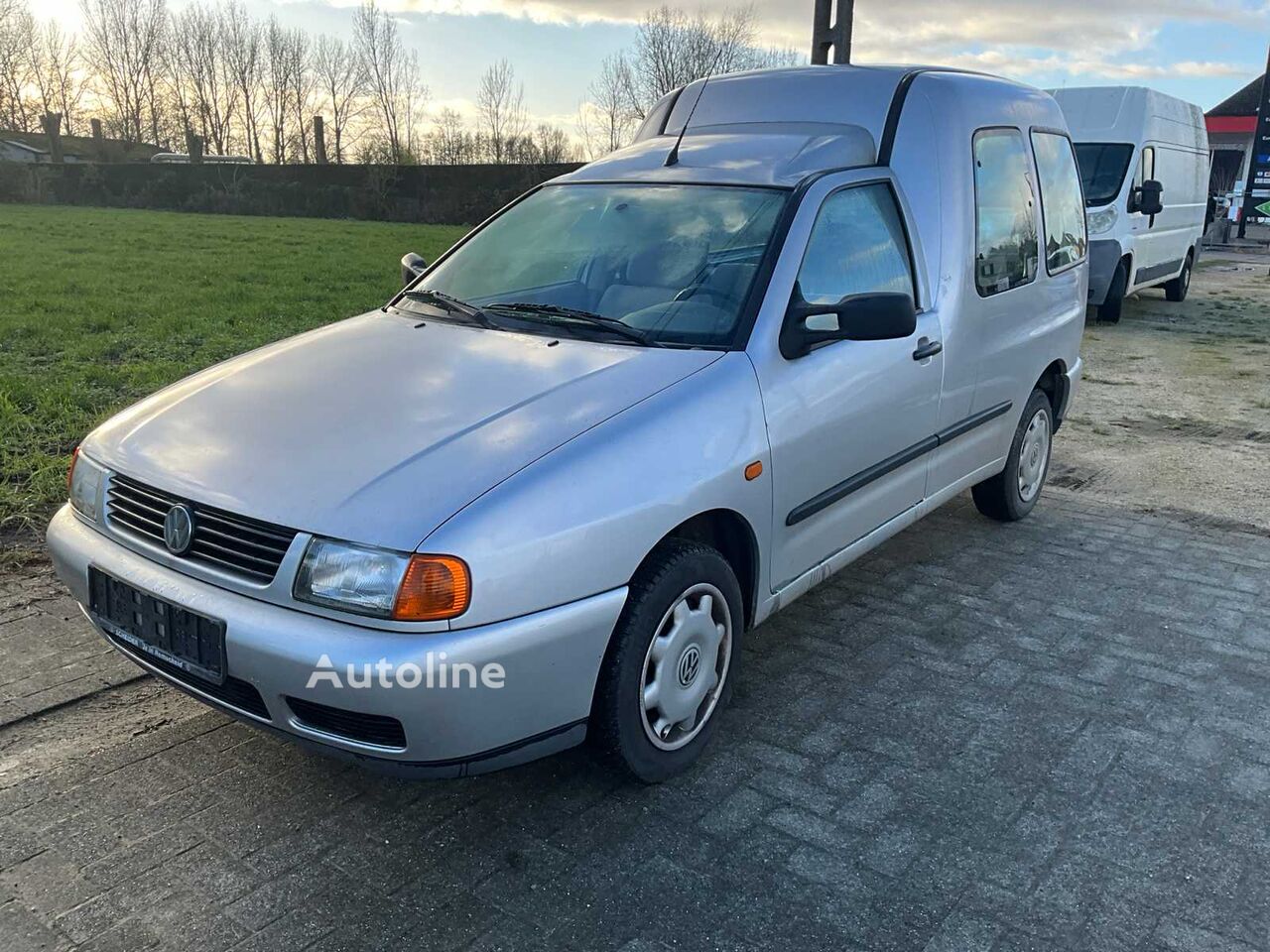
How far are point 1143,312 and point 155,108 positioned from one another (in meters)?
56.7

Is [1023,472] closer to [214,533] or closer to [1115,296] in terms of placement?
[214,533]

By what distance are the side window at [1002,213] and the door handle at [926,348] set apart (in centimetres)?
50

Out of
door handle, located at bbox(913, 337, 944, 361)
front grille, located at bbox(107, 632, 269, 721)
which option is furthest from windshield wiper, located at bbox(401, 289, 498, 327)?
door handle, located at bbox(913, 337, 944, 361)

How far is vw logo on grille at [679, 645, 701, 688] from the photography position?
2883 millimetres

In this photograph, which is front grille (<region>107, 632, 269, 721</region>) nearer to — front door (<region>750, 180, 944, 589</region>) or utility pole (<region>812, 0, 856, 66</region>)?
front door (<region>750, 180, 944, 589</region>)

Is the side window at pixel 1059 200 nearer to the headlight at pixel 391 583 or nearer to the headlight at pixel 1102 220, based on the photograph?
the headlight at pixel 391 583

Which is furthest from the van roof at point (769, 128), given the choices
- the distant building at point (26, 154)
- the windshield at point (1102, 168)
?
the distant building at point (26, 154)

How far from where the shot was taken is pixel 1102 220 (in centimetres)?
1209

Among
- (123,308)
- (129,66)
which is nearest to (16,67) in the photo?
(129,66)

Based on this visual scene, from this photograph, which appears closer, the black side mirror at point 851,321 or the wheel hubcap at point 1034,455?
the black side mirror at point 851,321

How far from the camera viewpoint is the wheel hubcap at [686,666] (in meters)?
2.79

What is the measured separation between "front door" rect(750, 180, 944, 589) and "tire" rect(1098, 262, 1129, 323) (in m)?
9.91

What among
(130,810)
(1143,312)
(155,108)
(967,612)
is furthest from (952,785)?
(155,108)

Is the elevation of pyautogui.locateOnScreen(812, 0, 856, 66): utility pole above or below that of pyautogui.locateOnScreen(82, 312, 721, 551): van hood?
above
